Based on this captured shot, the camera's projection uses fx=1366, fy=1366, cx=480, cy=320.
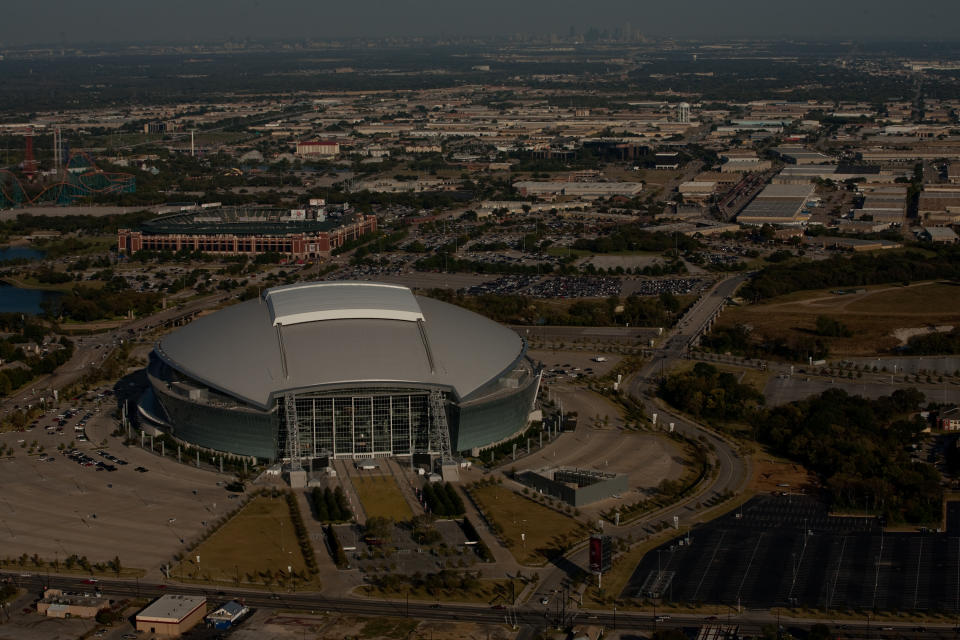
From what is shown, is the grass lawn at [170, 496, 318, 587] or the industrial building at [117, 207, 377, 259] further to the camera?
the industrial building at [117, 207, 377, 259]

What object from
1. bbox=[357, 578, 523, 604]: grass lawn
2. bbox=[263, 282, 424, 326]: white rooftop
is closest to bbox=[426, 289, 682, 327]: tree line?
bbox=[263, 282, 424, 326]: white rooftop

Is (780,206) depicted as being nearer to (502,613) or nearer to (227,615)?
(502,613)

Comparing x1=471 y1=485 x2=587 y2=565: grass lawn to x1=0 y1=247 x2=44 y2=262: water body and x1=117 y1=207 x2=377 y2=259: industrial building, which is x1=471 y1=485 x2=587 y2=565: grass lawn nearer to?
x1=117 y1=207 x2=377 y2=259: industrial building

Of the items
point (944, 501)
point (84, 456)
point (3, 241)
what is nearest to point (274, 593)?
point (84, 456)

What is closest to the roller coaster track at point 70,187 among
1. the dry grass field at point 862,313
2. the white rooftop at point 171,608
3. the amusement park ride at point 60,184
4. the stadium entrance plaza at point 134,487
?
the amusement park ride at point 60,184

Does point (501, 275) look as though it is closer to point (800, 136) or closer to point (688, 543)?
point (688, 543)
